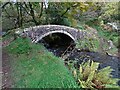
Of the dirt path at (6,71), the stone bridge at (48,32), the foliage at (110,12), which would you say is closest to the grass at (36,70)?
the dirt path at (6,71)

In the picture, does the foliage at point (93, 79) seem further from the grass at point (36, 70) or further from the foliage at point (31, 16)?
the foliage at point (31, 16)

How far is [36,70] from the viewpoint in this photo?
8.10 meters

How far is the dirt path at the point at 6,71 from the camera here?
24.5 feet

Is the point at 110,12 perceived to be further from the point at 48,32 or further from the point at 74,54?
the point at 48,32

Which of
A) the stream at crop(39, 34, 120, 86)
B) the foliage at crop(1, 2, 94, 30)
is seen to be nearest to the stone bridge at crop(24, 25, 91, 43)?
the stream at crop(39, 34, 120, 86)

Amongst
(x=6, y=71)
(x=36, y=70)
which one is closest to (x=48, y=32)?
(x=6, y=71)

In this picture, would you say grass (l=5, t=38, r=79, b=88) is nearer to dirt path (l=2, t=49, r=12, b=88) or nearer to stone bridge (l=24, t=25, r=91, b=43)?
dirt path (l=2, t=49, r=12, b=88)

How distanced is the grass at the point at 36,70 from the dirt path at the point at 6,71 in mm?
124

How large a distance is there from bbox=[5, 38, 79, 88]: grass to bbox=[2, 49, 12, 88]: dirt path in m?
0.12

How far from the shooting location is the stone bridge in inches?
481

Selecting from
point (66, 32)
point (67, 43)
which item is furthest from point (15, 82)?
point (67, 43)

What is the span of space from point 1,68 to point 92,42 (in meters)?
7.17

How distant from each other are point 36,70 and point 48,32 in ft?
16.4

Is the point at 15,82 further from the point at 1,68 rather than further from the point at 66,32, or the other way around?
the point at 66,32
